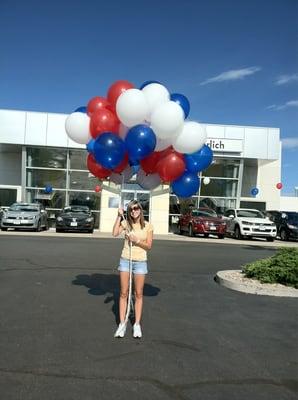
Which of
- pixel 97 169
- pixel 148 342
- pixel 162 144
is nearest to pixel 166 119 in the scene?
pixel 162 144

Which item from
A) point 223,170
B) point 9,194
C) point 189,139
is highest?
point 223,170

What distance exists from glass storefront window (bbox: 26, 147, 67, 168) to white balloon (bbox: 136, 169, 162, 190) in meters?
23.0

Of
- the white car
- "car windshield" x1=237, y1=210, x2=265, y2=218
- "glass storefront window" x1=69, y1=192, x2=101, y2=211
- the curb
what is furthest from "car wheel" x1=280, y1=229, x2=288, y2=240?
the curb

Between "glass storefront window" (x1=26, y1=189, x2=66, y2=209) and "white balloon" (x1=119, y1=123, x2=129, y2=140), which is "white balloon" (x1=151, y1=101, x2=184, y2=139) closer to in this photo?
"white balloon" (x1=119, y1=123, x2=129, y2=140)

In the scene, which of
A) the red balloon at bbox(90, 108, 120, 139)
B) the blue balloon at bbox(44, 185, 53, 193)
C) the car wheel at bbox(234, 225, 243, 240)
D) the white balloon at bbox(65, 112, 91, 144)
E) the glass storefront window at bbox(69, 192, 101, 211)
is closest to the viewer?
the red balloon at bbox(90, 108, 120, 139)

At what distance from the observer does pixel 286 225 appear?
26.4 m

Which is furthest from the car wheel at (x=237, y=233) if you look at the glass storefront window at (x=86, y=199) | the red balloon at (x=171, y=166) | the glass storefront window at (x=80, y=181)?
the red balloon at (x=171, y=166)

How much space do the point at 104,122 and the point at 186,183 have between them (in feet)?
4.81

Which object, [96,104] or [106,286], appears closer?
[96,104]

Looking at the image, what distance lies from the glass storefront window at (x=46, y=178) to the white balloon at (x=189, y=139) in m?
23.9

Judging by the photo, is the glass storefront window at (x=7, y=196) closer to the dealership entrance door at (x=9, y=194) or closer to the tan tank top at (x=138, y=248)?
the dealership entrance door at (x=9, y=194)

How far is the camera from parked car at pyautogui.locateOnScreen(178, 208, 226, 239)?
960 inches

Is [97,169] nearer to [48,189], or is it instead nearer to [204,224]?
[204,224]

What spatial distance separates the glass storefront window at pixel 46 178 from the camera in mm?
29688
